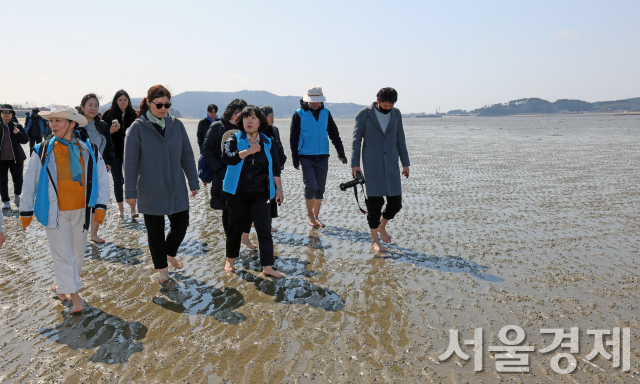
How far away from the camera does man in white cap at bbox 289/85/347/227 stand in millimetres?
6613

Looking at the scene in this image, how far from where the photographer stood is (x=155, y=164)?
424cm

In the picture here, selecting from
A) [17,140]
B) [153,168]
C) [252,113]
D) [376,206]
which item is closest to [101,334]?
[153,168]

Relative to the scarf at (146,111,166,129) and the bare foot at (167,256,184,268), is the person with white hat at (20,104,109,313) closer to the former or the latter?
the scarf at (146,111,166,129)

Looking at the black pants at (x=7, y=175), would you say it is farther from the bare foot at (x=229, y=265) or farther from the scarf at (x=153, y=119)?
the bare foot at (x=229, y=265)

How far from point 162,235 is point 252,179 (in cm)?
107

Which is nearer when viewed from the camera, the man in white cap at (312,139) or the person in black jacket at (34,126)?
the man in white cap at (312,139)

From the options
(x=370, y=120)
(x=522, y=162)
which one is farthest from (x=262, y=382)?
(x=522, y=162)

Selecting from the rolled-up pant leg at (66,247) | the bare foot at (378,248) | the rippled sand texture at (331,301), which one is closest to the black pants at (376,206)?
the bare foot at (378,248)

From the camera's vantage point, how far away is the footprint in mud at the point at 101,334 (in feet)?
10.6

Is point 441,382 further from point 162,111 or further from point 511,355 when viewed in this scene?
point 162,111

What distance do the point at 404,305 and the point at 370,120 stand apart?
2520 millimetres

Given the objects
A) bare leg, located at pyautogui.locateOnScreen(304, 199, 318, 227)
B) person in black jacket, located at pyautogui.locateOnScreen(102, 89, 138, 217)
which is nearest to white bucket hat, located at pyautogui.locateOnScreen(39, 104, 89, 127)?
person in black jacket, located at pyautogui.locateOnScreen(102, 89, 138, 217)

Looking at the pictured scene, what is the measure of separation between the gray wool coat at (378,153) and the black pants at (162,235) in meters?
2.27

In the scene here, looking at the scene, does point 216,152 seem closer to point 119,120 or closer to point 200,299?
point 200,299
